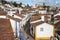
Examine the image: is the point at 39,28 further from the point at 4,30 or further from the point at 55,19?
the point at 4,30

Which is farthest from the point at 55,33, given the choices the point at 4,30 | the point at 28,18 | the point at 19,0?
the point at 4,30

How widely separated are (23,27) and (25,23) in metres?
0.06

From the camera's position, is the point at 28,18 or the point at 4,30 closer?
the point at 4,30

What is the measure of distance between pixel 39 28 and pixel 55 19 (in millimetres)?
259

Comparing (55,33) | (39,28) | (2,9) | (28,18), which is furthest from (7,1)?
(55,33)

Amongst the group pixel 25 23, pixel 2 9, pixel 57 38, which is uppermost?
pixel 2 9

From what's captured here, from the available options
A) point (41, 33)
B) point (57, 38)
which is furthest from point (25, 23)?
point (57, 38)

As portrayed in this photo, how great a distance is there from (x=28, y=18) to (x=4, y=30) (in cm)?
69

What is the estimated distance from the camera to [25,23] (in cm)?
293

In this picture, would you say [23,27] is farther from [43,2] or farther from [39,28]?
[43,2]

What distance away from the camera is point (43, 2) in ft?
9.97

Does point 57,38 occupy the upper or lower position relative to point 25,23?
lower

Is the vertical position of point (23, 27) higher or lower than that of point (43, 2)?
lower

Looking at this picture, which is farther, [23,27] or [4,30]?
[23,27]
